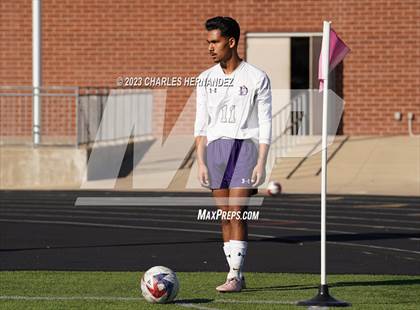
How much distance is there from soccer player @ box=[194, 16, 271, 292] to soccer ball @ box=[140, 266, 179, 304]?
961 millimetres

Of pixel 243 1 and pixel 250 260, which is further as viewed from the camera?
pixel 243 1

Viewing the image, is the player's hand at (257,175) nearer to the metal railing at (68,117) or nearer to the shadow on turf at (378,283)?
the shadow on turf at (378,283)

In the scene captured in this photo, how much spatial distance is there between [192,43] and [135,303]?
25228mm

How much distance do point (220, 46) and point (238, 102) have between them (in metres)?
0.55

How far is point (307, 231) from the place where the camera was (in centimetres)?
2000

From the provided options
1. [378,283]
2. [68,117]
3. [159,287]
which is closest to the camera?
[159,287]

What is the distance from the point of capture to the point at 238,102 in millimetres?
12758

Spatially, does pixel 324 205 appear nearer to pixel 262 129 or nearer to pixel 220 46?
pixel 262 129

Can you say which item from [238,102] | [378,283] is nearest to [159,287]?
[238,102]

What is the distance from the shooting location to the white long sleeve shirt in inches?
502

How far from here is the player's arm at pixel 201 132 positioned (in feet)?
42.3

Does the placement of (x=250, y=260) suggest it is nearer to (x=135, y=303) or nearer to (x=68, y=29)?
(x=135, y=303)

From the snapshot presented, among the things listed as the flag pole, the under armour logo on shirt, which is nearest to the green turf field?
the flag pole

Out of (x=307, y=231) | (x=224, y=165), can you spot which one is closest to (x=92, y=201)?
(x=307, y=231)
